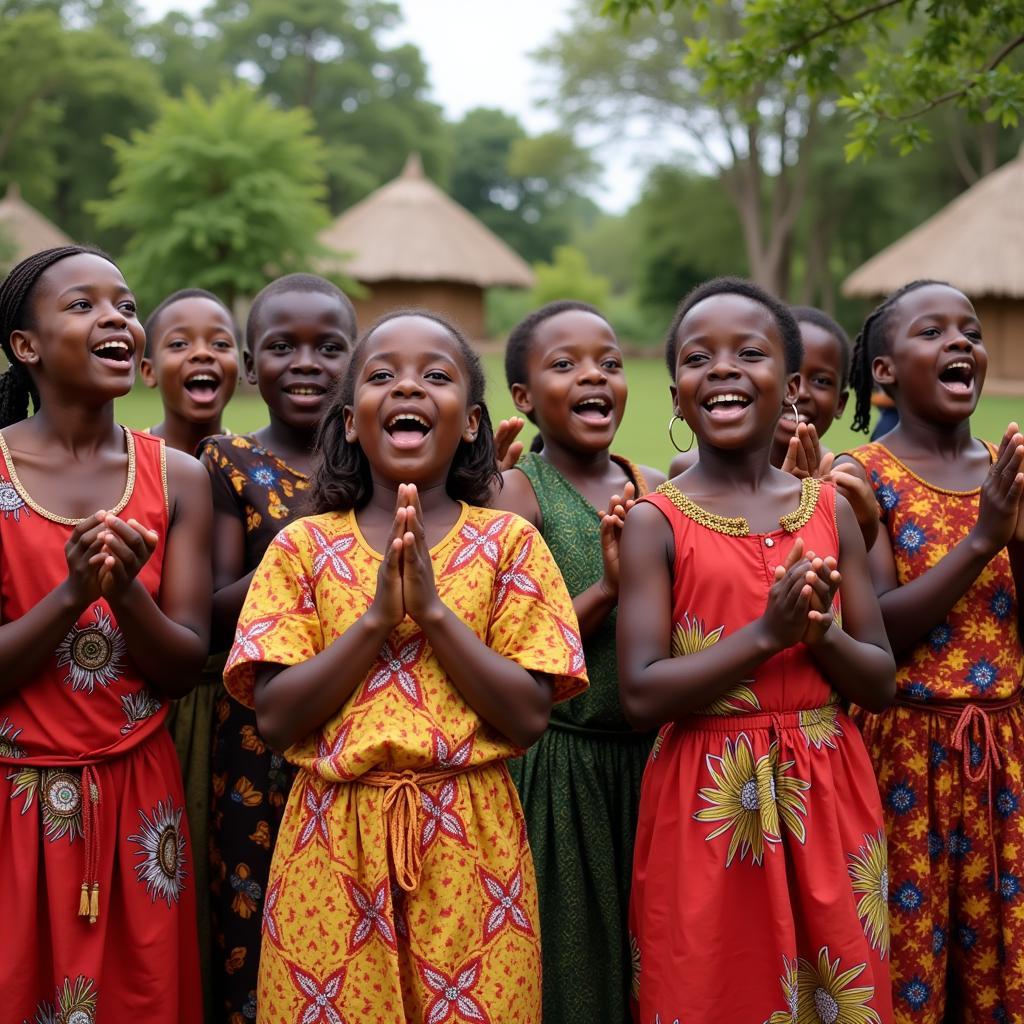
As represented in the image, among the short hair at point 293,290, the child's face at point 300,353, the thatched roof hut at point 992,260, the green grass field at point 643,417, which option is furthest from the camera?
the thatched roof hut at point 992,260

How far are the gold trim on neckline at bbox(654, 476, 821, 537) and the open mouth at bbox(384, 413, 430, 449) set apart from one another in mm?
527

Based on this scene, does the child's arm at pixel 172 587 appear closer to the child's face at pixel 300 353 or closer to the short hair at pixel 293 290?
the child's face at pixel 300 353

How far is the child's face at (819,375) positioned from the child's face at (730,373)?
3.63 ft

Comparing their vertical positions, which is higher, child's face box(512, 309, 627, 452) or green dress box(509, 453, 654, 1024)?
child's face box(512, 309, 627, 452)

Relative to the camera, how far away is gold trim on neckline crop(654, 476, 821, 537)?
91.0 inches

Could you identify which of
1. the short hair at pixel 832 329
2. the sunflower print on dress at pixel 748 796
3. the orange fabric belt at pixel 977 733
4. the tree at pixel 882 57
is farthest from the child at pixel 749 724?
the tree at pixel 882 57

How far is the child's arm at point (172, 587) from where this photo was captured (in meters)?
2.09

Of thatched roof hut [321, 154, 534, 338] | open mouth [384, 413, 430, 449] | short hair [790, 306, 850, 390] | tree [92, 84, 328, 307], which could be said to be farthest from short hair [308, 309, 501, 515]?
thatched roof hut [321, 154, 534, 338]

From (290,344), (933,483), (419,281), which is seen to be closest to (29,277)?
(290,344)

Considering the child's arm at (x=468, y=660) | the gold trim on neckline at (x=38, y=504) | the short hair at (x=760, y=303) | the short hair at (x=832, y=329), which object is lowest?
the child's arm at (x=468, y=660)

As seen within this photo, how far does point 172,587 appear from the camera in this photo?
93.0 inches

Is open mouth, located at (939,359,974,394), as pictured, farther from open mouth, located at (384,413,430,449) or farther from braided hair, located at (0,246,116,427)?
braided hair, located at (0,246,116,427)

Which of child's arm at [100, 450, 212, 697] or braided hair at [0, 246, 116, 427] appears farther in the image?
braided hair at [0, 246, 116, 427]

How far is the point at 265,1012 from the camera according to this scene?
2.12 meters
